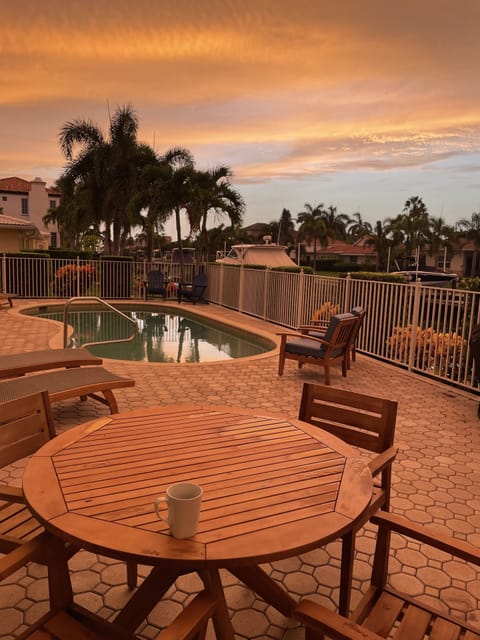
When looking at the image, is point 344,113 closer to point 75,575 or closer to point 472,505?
point 472,505

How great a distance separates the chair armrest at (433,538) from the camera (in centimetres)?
163

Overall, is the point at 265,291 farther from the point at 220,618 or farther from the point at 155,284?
the point at 220,618

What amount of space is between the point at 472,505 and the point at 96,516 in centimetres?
280

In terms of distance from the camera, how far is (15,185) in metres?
51.6

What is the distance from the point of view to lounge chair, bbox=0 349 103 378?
455cm

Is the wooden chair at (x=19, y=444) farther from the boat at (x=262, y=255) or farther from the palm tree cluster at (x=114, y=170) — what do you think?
the boat at (x=262, y=255)

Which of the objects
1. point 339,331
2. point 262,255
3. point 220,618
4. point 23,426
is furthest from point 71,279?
point 220,618

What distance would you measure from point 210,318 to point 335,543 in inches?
395

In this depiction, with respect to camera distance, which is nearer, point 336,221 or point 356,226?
point 336,221

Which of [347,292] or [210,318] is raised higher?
[347,292]

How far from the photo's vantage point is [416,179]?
6494 cm

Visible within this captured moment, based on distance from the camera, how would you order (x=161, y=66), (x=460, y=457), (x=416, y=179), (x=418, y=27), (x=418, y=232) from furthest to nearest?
(x=416, y=179) < (x=418, y=232) < (x=161, y=66) < (x=418, y=27) < (x=460, y=457)

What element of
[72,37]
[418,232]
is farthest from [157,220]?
[418,232]

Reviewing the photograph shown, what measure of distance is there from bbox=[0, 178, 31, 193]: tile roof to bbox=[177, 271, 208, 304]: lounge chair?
4234 centimetres
